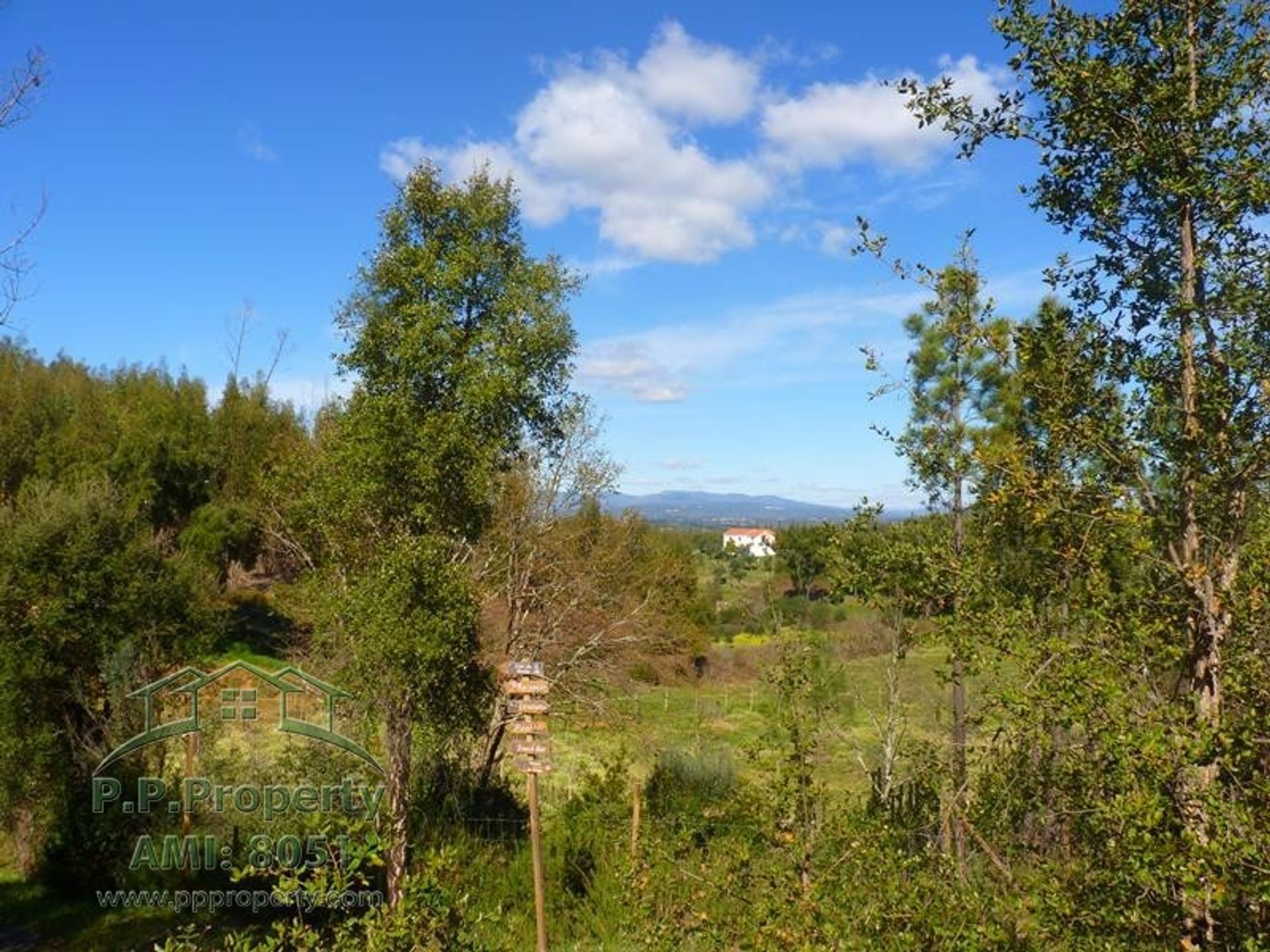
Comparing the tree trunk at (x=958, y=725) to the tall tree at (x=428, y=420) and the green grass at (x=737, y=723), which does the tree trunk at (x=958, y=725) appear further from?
the tall tree at (x=428, y=420)

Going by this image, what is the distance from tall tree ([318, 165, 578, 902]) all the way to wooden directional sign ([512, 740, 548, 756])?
2.21m

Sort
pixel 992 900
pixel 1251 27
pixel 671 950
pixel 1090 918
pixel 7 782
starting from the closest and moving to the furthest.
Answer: pixel 1090 918 → pixel 1251 27 → pixel 992 900 → pixel 671 950 → pixel 7 782

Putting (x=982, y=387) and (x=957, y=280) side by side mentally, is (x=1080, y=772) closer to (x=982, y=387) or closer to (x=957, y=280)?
(x=957, y=280)

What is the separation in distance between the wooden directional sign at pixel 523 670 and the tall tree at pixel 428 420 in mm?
2085

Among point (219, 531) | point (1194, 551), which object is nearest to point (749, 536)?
point (219, 531)

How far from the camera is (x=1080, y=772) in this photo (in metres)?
3.48

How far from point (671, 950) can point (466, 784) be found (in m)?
7.44

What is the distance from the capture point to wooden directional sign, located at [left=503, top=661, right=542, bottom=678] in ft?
19.2

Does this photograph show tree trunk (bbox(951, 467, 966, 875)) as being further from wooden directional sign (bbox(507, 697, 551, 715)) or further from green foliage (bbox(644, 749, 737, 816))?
green foliage (bbox(644, 749, 737, 816))

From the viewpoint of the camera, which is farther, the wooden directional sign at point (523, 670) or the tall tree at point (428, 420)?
the tall tree at point (428, 420)

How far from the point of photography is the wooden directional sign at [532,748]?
5.77 m

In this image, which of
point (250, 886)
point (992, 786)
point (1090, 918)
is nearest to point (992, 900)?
point (992, 786)

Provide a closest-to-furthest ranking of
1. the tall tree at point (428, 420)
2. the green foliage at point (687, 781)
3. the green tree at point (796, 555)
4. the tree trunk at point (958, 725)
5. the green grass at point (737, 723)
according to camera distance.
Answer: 1. the tree trunk at point (958, 725)
2. the tall tree at point (428, 420)
3. the green grass at point (737, 723)
4. the green foliage at point (687, 781)
5. the green tree at point (796, 555)

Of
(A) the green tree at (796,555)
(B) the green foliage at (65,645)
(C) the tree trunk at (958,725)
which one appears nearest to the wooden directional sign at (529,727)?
(C) the tree trunk at (958,725)
